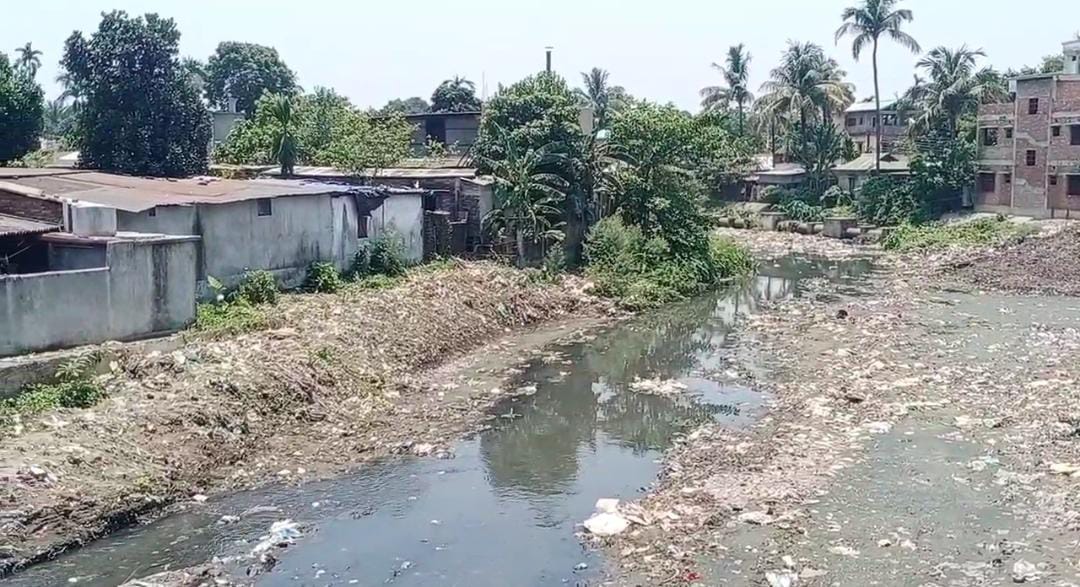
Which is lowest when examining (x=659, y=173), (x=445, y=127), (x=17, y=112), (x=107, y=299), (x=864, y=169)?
(x=107, y=299)

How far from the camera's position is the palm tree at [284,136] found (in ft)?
86.8

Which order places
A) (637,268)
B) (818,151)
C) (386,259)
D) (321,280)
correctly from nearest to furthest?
(321,280) → (386,259) → (637,268) → (818,151)

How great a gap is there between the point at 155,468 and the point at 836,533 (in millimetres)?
6829

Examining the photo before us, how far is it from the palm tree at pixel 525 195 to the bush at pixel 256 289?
740 cm

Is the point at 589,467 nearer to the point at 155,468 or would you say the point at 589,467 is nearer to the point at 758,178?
the point at 155,468

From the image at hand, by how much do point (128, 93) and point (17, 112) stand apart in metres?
3.60

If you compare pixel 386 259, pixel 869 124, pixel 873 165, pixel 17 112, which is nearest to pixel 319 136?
pixel 17 112

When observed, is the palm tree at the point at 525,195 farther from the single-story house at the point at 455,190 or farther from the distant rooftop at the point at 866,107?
the distant rooftop at the point at 866,107

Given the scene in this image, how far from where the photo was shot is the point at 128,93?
23516mm

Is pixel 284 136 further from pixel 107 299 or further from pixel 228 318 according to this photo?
pixel 107 299

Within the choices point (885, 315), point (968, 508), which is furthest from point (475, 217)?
point (968, 508)

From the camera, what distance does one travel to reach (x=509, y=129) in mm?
24703

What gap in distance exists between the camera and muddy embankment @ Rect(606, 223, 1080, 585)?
8.54 meters

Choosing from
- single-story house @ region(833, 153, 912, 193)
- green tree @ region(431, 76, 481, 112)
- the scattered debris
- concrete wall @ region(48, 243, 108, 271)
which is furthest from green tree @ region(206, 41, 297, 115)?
the scattered debris
